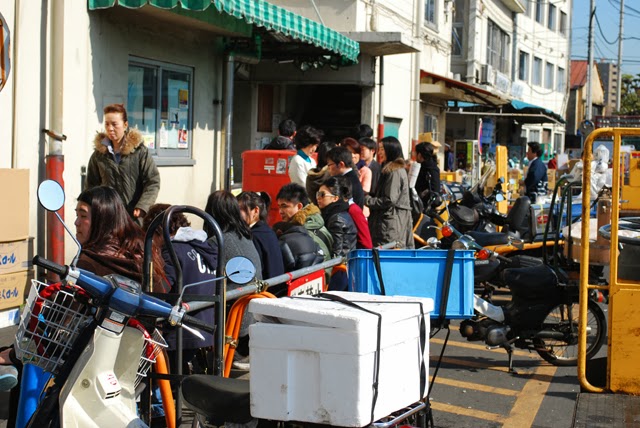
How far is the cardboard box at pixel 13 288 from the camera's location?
753cm

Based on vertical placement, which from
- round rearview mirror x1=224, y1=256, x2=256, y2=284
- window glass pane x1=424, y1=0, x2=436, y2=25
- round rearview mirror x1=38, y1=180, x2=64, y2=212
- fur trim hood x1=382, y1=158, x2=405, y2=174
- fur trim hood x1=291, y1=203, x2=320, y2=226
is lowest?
round rearview mirror x1=224, y1=256, x2=256, y2=284

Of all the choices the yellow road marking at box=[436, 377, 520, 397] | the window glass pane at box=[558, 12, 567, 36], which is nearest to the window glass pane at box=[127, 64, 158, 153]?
the yellow road marking at box=[436, 377, 520, 397]

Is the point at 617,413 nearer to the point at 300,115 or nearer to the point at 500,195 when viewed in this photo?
the point at 500,195

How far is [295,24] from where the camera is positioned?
10672mm

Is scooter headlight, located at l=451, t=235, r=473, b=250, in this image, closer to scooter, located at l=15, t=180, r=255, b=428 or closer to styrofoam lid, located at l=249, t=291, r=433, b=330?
styrofoam lid, located at l=249, t=291, r=433, b=330

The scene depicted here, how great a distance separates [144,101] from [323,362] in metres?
7.98

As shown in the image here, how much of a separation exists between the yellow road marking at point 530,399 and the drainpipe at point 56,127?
4720mm

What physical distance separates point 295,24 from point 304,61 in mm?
3088

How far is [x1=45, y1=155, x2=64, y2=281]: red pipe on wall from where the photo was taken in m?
8.38

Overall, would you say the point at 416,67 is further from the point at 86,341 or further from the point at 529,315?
the point at 86,341

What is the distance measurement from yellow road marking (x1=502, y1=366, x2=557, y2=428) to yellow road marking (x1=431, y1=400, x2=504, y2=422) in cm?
10

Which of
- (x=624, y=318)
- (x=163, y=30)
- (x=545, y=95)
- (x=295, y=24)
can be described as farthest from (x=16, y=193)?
(x=545, y=95)

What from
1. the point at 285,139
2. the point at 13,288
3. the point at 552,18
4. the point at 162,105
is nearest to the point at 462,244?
the point at 285,139

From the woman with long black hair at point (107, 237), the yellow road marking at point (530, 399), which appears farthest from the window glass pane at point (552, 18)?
the woman with long black hair at point (107, 237)
